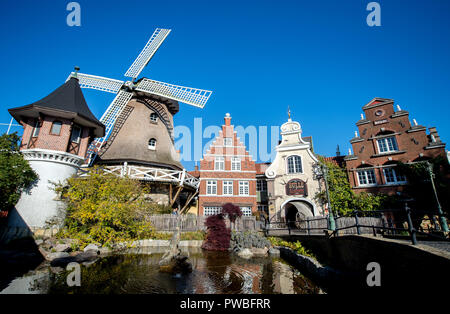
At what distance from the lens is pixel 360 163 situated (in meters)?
20.3

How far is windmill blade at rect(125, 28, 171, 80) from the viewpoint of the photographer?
82.2ft

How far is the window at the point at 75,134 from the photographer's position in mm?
15641

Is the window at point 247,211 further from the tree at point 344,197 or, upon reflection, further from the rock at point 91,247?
the rock at point 91,247

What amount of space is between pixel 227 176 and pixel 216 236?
9674 mm

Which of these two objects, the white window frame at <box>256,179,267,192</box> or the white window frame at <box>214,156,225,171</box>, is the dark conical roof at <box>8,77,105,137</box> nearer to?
the white window frame at <box>214,156,225,171</box>

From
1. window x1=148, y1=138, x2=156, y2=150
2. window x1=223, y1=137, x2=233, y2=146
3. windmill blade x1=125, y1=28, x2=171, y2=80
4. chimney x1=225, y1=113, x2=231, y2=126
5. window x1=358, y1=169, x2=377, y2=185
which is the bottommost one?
window x1=358, y1=169, x2=377, y2=185

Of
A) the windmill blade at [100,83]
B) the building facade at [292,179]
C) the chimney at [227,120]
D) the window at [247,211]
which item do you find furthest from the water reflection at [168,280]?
the windmill blade at [100,83]

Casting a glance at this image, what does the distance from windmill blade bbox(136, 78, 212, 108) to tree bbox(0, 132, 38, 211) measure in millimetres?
12560

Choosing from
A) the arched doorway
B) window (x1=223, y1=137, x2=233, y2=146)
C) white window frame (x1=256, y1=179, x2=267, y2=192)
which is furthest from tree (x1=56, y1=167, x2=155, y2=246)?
white window frame (x1=256, y1=179, x2=267, y2=192)

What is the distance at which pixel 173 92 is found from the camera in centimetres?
2397

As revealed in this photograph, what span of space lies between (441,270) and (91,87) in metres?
29.1

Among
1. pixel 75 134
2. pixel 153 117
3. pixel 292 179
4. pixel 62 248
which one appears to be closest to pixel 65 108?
pixel 75 134

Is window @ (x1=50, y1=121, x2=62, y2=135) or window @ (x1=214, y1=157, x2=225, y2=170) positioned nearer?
window @ (x1=50, y1=121, x2=62, y2=135)

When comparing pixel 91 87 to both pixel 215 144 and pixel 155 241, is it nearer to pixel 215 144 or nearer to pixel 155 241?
pixel 215 144
